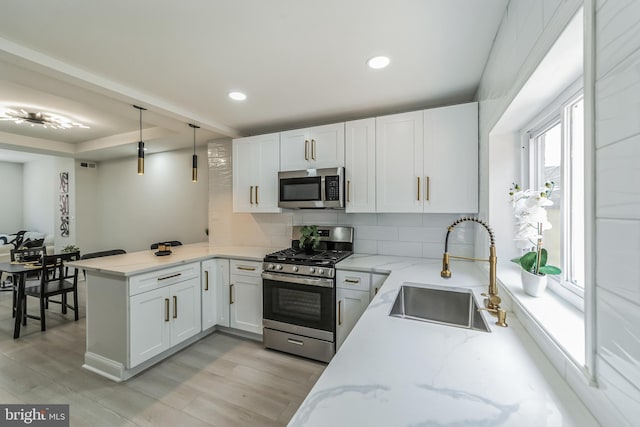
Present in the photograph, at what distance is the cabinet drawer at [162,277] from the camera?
2.14 meters

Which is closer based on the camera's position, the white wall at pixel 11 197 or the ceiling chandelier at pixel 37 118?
the ceiling chandelier at pixel 37 118

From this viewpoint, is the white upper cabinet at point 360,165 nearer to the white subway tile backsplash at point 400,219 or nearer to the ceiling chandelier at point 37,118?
the white subway tile backsplash at point 400,219

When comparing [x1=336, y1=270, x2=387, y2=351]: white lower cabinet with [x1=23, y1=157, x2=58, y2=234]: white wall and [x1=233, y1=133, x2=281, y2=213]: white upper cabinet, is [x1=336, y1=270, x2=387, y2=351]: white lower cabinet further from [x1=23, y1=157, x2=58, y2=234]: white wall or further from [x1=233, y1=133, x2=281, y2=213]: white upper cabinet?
[x1=23, y1=157, x2=58, y2=234]: white wall

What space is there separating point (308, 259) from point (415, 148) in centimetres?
141

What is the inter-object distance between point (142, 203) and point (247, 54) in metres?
4.57

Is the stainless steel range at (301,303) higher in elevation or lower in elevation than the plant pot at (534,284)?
lower

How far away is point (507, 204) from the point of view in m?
1.73

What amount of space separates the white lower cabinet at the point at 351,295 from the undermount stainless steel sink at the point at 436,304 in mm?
476

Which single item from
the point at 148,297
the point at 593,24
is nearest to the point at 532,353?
the point at 593,24

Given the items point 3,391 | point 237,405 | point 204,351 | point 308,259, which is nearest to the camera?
point 237,405

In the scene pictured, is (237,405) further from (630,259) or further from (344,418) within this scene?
(630,259)

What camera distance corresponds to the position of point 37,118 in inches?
126

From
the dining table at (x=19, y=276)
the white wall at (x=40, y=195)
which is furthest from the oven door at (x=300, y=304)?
the white wall at (x=40, y=195)

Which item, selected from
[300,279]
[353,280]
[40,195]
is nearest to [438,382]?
[353,280]
